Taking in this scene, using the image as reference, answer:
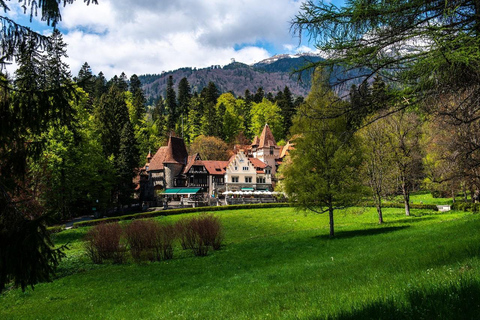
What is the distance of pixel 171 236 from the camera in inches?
746

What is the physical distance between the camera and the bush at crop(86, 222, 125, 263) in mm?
18688

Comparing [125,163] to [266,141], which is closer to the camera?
[125,163]

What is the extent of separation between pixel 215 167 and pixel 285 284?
5158cm

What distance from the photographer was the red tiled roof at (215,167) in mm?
59969

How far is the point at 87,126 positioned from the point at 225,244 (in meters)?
25.6

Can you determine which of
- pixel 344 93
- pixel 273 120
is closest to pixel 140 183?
pixel 273 120

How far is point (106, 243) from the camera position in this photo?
1870 centimetres

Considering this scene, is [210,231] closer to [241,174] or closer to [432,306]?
[432,306]

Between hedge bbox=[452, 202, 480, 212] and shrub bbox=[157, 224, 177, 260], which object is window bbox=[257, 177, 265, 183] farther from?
shrub bbox=[157, 224, 177, 260]

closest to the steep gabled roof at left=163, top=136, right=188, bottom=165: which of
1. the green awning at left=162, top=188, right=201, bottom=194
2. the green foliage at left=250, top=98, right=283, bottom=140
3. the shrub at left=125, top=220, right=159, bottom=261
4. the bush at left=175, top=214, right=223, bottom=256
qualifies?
the green awning at left=162, top=188, right=201, bottom=194

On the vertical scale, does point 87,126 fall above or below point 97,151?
above

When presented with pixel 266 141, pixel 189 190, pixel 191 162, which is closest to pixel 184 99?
pixel 266 141

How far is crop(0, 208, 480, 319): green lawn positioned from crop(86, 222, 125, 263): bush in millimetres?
976

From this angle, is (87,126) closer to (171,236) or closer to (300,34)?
(171,236)
